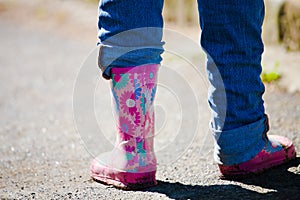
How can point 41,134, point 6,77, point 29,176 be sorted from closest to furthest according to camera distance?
point 29,176
point 41,134
point 6,77

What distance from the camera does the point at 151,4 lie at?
1.54 metres

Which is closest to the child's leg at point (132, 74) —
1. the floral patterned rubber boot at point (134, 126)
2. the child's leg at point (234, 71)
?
the floral patterned rubber boot at point (134, 126)

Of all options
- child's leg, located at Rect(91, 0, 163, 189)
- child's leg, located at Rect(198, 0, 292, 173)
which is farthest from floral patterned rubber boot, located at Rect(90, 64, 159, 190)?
child's leg, located at Rect(198, 0, 292, 173)

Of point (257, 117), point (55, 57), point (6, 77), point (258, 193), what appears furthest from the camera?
point (55, 57)

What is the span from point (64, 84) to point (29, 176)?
1.66m

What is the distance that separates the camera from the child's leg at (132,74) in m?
1.54

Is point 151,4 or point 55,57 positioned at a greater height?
point 151,4

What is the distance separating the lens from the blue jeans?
1539 mm

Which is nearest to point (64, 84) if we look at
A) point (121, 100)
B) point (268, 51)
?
point (268, 51)

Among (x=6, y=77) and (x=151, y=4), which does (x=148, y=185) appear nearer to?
(x=151, y=4)

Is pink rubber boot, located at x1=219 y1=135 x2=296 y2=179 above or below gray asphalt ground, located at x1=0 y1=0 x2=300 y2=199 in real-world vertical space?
above

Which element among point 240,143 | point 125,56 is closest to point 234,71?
point 240,143

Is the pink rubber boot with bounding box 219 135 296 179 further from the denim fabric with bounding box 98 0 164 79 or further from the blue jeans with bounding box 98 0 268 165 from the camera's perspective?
the denim fabric with bounding box 98 0 164 79

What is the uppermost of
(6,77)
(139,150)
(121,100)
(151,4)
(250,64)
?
(151,4)
